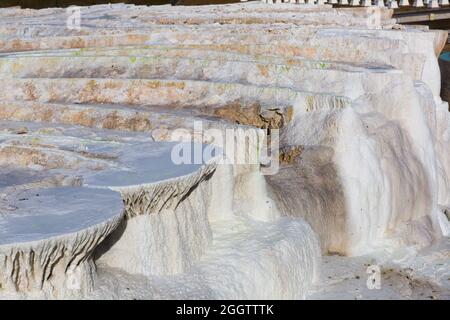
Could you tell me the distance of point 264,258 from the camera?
721 centimetres

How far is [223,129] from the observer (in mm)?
8477

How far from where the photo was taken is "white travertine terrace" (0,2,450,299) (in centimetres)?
655

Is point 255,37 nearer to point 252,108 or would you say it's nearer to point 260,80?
point 260,80

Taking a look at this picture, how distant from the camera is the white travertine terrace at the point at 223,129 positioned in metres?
6.55

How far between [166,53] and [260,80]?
2.20 metres

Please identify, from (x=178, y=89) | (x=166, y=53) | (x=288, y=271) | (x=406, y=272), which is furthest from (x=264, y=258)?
(x=166, y=53)
